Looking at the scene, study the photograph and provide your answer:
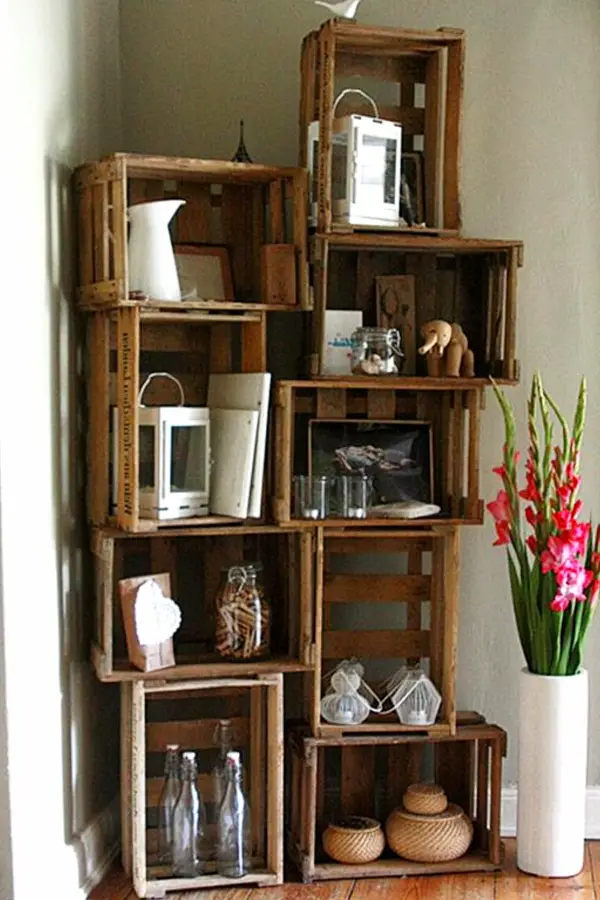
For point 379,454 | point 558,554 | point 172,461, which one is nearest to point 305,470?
point 379,454

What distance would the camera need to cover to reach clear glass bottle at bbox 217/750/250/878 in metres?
2.95

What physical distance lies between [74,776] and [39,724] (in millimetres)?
306

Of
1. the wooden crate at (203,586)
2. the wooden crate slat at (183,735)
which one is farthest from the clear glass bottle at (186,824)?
→ the wooden crate at (203,586)

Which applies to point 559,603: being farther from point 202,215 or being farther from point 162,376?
point 202,215

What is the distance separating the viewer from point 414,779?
3.24m

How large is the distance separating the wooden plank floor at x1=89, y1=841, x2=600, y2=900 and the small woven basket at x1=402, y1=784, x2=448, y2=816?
16cm

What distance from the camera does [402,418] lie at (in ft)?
10.4

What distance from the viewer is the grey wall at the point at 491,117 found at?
322 cm

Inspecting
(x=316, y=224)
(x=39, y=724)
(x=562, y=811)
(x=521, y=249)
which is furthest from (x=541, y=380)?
(x=39, y=724)

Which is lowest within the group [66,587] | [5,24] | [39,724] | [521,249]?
[39,724]

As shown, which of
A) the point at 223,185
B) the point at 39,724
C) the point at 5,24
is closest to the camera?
the point at 5,24

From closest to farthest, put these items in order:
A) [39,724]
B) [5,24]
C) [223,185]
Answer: [5,24]
[39,724]
[223,185]

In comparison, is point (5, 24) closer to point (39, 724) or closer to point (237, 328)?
point (237, 328)

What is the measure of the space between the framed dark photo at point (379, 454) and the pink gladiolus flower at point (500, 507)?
0.20 meters
